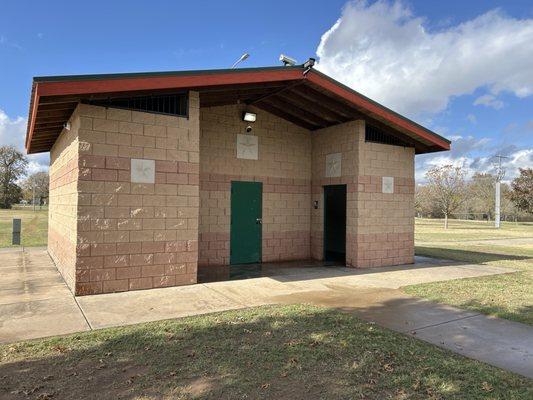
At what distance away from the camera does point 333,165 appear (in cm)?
1101

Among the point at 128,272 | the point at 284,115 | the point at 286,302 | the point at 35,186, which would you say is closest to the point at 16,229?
the point at 128,272

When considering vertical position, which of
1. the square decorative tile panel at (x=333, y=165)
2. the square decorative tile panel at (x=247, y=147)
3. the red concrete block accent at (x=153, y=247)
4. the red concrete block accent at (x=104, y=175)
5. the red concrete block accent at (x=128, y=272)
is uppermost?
the square decorative tile panel at (x=247, y=147)

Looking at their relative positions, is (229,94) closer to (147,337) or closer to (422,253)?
(147,337)

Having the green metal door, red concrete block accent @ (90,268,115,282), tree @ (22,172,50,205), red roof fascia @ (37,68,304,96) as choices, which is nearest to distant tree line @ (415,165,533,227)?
the green metal door

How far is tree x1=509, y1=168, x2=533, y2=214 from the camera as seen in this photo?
139 feet

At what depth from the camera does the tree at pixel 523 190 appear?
139 feet

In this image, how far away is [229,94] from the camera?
9.23 m

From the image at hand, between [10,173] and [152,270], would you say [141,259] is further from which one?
[10,173]

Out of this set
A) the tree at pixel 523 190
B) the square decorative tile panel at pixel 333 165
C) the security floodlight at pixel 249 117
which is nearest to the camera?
the security floodlight at pixel 249 117

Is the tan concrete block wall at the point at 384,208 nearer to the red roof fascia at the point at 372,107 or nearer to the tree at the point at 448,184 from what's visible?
the red roof fascia at the point at 372,107

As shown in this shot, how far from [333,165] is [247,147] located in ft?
8.18

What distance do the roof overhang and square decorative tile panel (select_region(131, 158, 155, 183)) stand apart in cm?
124

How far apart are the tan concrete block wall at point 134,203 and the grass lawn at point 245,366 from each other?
2251 mm

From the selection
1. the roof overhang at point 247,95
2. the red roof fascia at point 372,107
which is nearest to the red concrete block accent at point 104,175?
the roof overhang at point 247,95
